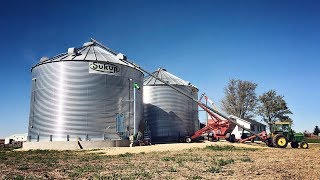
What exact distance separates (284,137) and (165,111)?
20.8 meters

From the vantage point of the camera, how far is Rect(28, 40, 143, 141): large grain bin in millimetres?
33344

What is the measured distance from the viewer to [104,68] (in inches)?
1422

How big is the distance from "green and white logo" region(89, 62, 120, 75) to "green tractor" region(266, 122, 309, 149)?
67.7 feet

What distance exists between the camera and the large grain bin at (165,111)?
47938 millimetres

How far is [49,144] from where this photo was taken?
3262 cm

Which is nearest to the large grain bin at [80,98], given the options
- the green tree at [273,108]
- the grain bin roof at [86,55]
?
the grain bin roof at [86,55]

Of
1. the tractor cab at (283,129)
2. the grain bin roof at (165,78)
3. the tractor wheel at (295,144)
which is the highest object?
the grain bin roof at (165,78)

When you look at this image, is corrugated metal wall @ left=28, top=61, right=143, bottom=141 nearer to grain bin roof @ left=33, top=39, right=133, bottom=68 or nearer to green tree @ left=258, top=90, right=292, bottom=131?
grain bin roof @ left=33, top=39, right=133, bottom=68

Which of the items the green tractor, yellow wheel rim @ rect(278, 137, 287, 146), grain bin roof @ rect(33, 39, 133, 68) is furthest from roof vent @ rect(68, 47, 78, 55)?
yellow wheel rim @ rect(278, 137, 287, 146)

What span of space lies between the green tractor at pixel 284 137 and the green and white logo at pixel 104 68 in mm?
20644

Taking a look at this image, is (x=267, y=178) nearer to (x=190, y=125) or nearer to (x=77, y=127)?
(x=77, y=127)

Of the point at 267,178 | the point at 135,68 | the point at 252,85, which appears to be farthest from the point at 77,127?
the point at 252,85

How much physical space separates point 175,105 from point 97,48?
1703 cm

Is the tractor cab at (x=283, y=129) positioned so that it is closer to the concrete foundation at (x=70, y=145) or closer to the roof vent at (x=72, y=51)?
the concrete foundation at (x=70, y=145)
